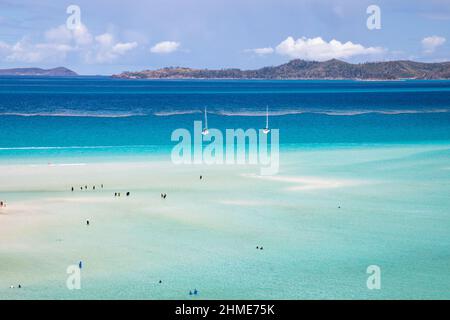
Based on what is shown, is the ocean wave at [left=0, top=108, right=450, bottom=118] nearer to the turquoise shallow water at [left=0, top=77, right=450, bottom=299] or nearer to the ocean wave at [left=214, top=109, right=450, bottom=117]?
the ocean wave at [left=214, top=109, right=450, bottom=117]

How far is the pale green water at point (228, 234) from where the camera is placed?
1104 inches

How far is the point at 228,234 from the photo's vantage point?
1351 inches

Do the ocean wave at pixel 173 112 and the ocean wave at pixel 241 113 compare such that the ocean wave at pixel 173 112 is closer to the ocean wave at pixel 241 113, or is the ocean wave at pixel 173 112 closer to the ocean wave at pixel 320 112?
the ocean wave at pixel 241 113

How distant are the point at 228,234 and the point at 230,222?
2249mm

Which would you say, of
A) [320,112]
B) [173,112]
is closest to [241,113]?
[173,112]

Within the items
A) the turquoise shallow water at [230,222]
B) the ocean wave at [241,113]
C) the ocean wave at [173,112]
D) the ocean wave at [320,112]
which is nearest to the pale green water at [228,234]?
the turquoise shallow water at [230,222]

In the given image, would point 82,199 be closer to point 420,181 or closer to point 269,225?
point 269,225

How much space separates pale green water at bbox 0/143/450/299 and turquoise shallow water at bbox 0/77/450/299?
2.8 inches

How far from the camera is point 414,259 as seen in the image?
3083 cm

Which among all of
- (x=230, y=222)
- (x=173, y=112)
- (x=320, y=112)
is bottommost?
(x=230, y=222)

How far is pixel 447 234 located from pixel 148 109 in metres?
80.9

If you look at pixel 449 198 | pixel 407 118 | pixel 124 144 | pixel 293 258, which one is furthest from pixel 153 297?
pixel 407 118

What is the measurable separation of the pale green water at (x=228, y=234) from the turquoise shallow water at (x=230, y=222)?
0.23 feet

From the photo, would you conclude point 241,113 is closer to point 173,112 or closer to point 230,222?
point 173,112
